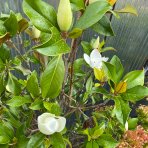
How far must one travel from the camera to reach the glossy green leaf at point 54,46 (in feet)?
1.94

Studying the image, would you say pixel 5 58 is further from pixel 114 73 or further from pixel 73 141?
pixel 73 141

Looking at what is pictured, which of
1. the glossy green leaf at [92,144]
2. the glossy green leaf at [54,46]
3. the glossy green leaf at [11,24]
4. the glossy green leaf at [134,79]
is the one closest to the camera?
the glossy green leaf at [54,46]

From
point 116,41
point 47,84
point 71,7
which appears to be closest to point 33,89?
point 47,84

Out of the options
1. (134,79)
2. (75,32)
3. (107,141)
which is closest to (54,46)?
(75,32)

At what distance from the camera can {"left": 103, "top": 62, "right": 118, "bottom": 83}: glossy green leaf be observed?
0.78 meters

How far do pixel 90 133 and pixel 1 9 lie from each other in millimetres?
707

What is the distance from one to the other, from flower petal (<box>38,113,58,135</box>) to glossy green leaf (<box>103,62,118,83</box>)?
6.8 inches

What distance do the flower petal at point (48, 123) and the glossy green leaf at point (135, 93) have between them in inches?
7.3

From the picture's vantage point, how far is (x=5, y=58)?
83 cm

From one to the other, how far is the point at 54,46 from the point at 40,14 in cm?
9

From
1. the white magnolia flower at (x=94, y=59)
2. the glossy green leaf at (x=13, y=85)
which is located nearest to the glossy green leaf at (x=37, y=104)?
the glossy green leaf at (x=13, y=85)

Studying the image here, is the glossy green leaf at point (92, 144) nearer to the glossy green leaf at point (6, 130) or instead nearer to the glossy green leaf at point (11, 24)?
the glossy green leaf at point (6, 130)

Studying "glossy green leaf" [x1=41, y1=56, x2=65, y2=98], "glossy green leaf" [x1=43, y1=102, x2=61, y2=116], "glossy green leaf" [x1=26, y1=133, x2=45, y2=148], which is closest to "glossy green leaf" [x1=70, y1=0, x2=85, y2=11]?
"glossy green leaf" [x1=41, y1=56, x2=65, y2=98]

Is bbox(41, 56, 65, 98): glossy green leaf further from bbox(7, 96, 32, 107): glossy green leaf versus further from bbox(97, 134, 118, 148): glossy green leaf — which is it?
bbox(97, 134, 118, 148): glossy green leaf
